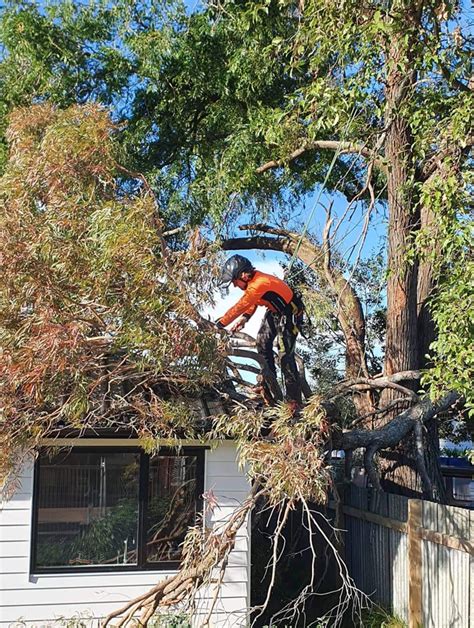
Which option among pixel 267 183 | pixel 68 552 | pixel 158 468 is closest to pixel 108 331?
pixel 158 468

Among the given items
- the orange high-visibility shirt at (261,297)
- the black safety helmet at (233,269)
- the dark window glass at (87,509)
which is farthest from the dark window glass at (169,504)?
the black safety helmet at (233,269)

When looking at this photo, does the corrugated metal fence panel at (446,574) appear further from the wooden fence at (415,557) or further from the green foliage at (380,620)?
the green foliage at (380,620)

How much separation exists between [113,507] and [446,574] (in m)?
3.86

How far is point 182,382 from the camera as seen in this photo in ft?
25.9

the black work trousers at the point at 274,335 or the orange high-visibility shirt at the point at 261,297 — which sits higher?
the orange high-visibility shirt at the point at 261,297

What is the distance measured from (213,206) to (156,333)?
4424 millimetres

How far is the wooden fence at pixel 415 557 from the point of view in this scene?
823 cm

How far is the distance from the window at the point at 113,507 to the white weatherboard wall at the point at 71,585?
117mm

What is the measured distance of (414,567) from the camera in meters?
9.07

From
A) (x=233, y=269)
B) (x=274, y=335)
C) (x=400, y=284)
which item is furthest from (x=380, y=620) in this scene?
(x=233, y=269)

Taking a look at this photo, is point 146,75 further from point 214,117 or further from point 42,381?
point 42,381

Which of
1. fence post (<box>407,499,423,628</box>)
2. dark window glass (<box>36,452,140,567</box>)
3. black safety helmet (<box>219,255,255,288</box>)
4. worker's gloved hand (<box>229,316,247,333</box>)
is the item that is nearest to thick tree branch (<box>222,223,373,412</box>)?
worker's gloved hand (<box>229,316,247,333</box>)

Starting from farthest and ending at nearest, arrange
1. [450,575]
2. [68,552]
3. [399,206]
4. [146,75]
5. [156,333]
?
1. [146,75]
2. [399,206]
3. [68,552]
4. [450,575]
5. [156,333]

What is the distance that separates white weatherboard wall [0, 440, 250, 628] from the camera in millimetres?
8742
